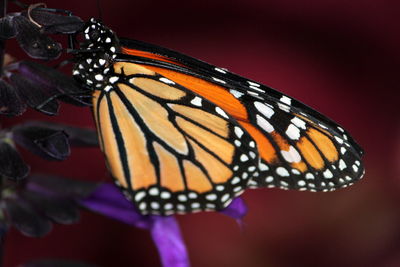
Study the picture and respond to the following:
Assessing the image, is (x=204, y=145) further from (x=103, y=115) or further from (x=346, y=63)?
(x=346, y=63)

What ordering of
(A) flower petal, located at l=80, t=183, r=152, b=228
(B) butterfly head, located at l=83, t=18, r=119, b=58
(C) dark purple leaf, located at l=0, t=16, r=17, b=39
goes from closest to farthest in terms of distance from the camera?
(C) dark purple leaf, located at l=0, t=16, r=17, b=39, (B) butterfly head, located at l=83, t=18, r=119, b=58, (A) flower petal, located at l=80, t=183, r=152, b=228

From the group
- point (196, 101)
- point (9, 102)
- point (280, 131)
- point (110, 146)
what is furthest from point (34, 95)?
point (280, 131)

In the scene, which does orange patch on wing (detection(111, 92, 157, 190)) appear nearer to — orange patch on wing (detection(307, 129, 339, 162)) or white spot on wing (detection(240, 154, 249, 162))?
white spot on wing (detection(240, 154, 249, 162))

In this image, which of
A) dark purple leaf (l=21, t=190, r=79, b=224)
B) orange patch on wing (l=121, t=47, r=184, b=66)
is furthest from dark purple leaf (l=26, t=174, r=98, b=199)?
orange patch on wing (l=121, t=47, r=184, b=66)

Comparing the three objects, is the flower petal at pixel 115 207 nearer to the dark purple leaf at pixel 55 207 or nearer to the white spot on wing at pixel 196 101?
the dark purple leaf at pixel 55 207

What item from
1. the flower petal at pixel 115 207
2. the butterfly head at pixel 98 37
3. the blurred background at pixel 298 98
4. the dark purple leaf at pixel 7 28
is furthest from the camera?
the blurred background at pixel 298 98

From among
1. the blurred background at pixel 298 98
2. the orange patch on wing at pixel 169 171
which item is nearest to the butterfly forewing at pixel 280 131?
the orange patch on wing at pixel 169 171
